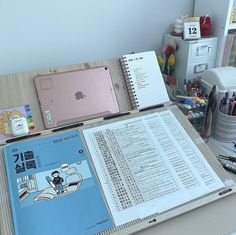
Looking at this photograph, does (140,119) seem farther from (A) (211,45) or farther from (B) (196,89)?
(A) (211,45)

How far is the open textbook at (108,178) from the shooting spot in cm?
58

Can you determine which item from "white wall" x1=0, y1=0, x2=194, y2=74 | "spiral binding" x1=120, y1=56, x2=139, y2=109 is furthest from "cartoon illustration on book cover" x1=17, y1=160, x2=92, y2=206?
"white wall" x1=0, y1=0, x2=194, y2=74

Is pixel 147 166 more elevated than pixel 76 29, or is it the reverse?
pixel 76 29

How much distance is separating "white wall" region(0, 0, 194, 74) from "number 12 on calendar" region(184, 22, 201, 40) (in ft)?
0.44

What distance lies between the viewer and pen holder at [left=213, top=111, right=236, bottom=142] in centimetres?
91

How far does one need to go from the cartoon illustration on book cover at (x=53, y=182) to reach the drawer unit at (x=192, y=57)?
0.62 m

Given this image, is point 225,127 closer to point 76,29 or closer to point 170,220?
point 170,220

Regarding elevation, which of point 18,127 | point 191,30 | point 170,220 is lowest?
point 170,220

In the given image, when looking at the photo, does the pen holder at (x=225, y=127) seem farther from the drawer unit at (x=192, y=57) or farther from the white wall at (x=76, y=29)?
the white wall at (x=76, y=29)

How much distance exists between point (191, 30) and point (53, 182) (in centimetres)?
81

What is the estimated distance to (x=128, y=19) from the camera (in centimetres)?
107

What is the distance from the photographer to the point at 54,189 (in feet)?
2.04

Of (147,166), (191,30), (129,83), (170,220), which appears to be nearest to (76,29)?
(129,83)

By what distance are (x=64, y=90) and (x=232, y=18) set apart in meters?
0.78
